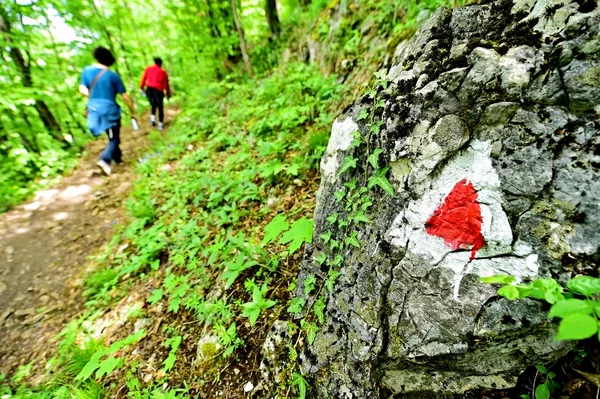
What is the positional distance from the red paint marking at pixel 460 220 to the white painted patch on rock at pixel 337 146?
2.76 ft

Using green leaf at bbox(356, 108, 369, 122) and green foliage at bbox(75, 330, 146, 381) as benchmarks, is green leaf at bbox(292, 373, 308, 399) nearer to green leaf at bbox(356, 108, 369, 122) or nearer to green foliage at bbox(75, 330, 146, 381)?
green foliage at bbox(75, 330, 146, 381)

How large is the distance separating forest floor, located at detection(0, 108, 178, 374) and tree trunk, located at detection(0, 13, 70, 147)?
2.27m

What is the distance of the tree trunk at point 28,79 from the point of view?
25.7 ft

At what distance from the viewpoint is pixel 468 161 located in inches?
66.2

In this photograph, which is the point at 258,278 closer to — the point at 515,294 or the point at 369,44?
the point at 515,294

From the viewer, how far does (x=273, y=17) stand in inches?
386

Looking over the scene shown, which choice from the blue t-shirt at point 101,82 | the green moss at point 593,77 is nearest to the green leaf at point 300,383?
the green moss at point 593,77

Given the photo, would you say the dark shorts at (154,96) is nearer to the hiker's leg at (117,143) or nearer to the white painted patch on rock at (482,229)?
the hiker's leg at (117,143)

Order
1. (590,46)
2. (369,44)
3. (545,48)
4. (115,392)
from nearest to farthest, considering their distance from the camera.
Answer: (590,46) < (545,48) < (115,392) < (369,44)

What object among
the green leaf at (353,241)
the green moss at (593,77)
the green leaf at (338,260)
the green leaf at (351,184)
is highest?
the green moss at (593,77)

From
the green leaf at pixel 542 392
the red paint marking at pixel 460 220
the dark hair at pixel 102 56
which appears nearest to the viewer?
the green leaf at pixel 542 392

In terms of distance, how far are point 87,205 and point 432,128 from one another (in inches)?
293

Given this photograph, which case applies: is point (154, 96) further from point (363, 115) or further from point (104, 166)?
point (363, 115)

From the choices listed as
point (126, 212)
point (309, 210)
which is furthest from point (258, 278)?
point (126, 212)
